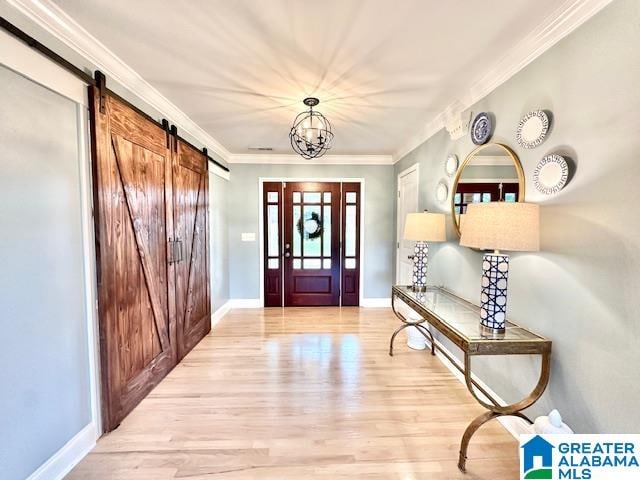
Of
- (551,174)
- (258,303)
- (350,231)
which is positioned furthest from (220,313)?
(551,174)

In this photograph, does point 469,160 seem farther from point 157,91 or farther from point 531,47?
point 157,91

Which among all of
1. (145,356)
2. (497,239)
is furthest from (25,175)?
(497,239)

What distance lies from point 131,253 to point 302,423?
5.64 feet

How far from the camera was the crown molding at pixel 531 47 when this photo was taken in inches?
54.4

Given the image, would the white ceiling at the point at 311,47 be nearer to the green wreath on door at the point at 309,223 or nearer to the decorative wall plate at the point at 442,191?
the decorative wall plate at the point at 442,191

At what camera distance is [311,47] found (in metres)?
1.75

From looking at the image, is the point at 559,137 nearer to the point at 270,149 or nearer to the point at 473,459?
the point at 473,459

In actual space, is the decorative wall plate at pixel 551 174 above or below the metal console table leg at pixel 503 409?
above

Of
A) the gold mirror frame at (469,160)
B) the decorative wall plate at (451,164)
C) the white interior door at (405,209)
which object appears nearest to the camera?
the gold mirror frame at (469,160)

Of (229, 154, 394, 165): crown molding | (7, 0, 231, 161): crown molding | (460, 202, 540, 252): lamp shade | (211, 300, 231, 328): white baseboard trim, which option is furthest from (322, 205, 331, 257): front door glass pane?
(460, 202, 540, 252): lamp shade

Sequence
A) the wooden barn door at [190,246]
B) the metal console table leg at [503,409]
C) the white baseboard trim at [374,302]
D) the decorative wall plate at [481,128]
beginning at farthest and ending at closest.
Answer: the white baseboard trim at [374,302]
the wooden barn door at [190,246]
the decorative wall plate at [481,128]
the metal console table leg at [503,409]

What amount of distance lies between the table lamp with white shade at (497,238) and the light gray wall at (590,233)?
0.19 metres

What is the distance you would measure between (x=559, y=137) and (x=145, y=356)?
314 cm

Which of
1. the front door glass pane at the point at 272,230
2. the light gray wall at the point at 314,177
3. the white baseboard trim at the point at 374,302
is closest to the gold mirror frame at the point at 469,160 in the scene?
the light gray wall at the point at 314,177
